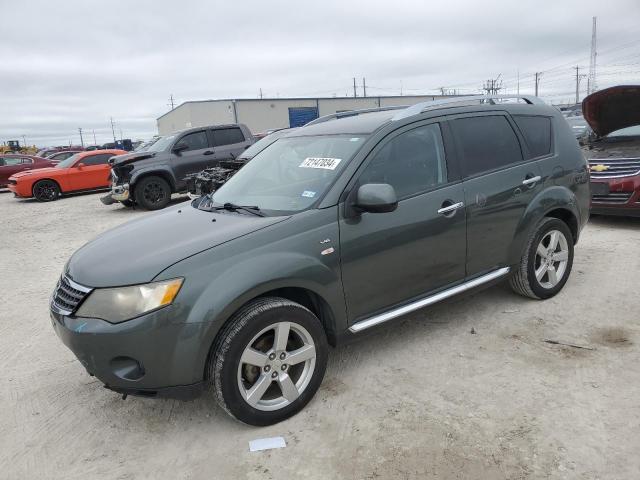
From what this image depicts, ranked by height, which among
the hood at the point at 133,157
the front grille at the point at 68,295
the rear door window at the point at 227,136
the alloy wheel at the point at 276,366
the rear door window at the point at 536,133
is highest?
the rear door window at the point at 227,136

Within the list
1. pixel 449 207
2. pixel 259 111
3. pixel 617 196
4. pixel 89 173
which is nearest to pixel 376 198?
pixel 449 207

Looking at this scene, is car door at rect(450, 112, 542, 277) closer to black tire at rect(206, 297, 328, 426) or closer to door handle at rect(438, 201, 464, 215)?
door handle at rect(438, 201, 464, 215)

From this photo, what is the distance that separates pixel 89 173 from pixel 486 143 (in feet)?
48.3

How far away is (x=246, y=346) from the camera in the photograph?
2.66m

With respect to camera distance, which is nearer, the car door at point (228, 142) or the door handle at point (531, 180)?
the door handle at point (531, 180)

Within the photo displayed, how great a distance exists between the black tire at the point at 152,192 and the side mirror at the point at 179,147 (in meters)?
0.76

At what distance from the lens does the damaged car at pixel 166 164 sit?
37.6 feet

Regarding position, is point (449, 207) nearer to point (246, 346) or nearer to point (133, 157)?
point (246, 346)

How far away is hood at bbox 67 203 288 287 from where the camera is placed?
8.66 ft

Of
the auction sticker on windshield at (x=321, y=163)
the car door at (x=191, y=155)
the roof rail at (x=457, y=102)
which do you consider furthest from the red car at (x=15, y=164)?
the roof rail at (x=457, y=102)

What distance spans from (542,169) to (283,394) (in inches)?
112

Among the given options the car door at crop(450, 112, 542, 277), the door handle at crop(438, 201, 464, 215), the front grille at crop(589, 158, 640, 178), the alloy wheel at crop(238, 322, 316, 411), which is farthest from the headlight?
the front grille at crop(589, 158, 640, 178)

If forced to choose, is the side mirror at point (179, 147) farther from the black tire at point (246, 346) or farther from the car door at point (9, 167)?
the car door at point (9, 167)

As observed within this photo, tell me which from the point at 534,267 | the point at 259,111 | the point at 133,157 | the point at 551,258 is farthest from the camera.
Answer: the point at 259,111
